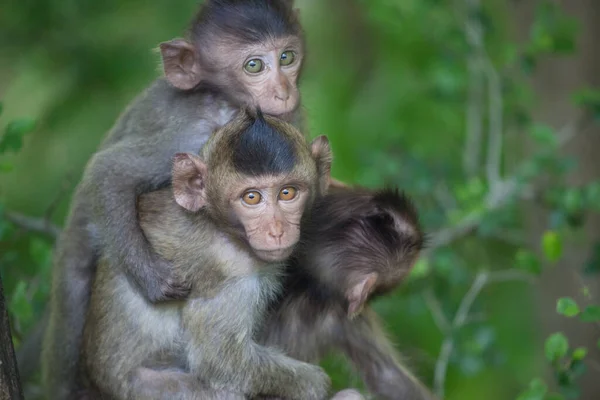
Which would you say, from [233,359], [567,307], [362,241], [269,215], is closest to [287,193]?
[269,215]

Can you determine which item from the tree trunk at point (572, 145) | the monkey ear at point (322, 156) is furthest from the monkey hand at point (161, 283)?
the tree trunk at point (572, 145)

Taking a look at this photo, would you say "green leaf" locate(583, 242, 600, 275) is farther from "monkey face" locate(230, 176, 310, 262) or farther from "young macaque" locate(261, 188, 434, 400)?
"monkey face" locate(230, 176, 310, 262)

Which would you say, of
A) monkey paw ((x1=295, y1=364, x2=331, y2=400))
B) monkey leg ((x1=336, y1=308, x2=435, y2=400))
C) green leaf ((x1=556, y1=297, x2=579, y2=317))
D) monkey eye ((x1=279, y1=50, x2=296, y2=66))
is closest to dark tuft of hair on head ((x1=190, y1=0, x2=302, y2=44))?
monkey eye ((x1=279, y1=50, x2=296, y2=66))

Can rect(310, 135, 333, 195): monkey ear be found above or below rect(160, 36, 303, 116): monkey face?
below

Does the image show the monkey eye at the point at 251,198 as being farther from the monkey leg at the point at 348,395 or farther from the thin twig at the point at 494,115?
the thin twig at the point at 494,115

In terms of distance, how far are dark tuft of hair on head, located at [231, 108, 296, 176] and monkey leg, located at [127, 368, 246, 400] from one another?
1.09 meters

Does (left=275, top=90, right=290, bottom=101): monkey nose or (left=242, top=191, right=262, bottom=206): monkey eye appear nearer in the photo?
(left=242, top=191, right=262, bottom=206): monkey eye

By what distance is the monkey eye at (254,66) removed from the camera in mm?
5426

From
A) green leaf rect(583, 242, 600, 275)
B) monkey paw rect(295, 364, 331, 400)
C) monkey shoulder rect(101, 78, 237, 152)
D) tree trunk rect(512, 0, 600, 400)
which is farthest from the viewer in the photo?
tree trunk rect(512, 0, 600, 400)

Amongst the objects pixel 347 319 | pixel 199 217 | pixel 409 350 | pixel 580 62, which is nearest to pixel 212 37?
pixel 199 217

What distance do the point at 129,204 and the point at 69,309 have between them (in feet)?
2.68

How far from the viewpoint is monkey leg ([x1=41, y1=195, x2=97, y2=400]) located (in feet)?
18.2

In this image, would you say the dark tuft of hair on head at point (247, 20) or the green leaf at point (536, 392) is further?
the dark tuft of hair on head at point (247, 20)

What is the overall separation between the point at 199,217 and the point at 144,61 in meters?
5.82
